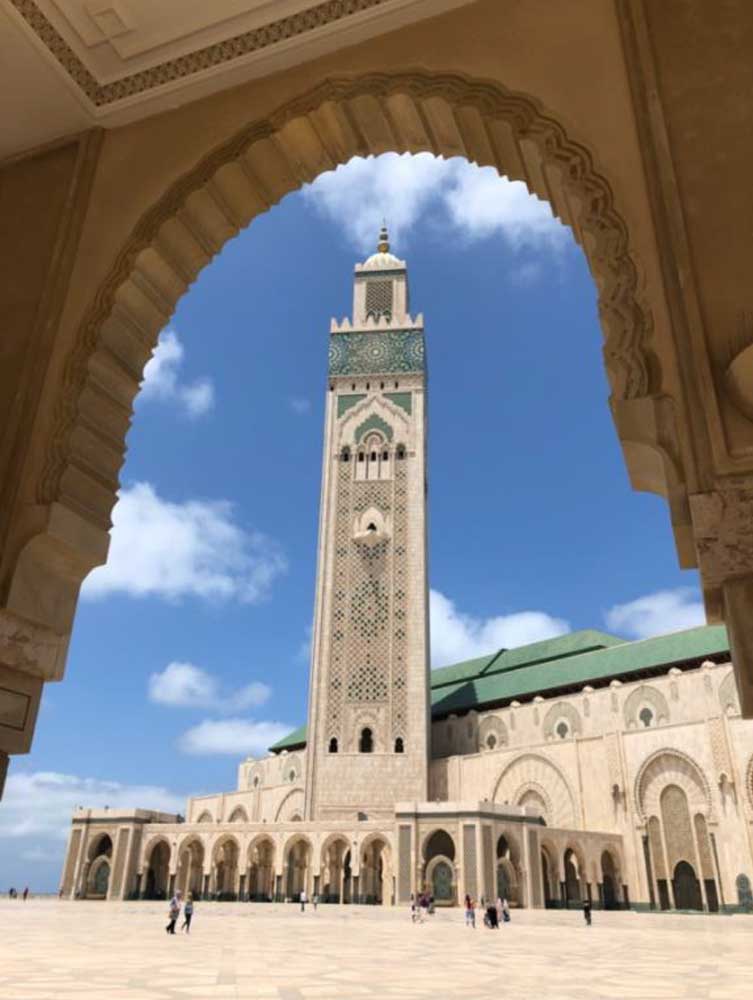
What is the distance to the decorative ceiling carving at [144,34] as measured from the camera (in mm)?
2160

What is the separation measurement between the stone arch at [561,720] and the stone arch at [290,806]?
309 inches

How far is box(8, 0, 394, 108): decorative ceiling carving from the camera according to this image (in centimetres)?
216

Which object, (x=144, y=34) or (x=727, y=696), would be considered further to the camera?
(x=727, y=696)

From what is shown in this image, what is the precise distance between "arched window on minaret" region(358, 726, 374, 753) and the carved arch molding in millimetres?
19832

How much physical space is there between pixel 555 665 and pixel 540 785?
413cm

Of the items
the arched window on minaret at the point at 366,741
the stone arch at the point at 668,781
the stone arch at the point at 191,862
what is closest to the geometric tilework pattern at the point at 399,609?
the arched window on minaret at the point at 366,741

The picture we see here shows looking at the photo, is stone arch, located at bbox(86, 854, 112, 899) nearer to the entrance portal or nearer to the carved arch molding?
the entrance portal

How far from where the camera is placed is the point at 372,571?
904 inches

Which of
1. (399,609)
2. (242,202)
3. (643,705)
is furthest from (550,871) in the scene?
(242,202)

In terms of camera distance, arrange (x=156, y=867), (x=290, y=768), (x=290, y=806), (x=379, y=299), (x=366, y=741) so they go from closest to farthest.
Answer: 1. (x=156, y=867)
2. (x=366, y=741)
3. (x=290, y=806)
4. (x=290, y=768)
5. (x=379, y=299)

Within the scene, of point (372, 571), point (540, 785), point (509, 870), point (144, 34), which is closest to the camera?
point (144, 34)

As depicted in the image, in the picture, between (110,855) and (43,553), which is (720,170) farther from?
(110,855)

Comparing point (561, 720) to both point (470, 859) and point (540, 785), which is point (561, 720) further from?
point (470, 859)

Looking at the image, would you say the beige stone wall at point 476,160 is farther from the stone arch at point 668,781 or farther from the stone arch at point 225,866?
the stone arch at point 225,866
